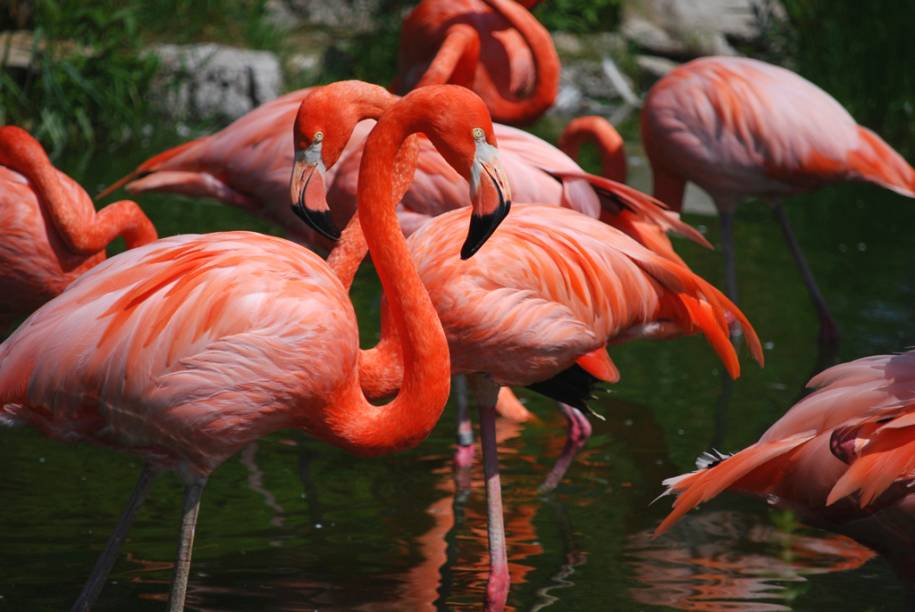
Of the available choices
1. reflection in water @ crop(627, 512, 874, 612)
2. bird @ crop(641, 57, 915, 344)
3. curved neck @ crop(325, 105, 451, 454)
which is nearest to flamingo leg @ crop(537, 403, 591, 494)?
reflection in water @ crop(627, 512, 874, 612)

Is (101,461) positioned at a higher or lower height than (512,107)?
lower

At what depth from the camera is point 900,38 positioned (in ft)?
27.5

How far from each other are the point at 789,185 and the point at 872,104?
338cm

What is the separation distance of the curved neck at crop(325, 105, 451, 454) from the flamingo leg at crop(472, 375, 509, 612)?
346mm

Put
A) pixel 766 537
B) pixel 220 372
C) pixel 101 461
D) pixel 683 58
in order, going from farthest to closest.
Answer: pixel 683 58 → pixel 101 461 → pixel 766 537 → pixel 220 372

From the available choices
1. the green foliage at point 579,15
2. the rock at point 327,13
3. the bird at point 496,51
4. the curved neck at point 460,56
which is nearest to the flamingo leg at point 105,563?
the curved neck at point 460,56

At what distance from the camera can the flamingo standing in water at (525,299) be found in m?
3.19

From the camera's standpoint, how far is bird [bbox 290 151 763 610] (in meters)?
3.20

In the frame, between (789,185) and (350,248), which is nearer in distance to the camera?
(350,248)

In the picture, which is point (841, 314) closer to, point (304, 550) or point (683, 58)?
point (304, 550)

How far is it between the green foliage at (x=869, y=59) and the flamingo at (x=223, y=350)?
20.2ft

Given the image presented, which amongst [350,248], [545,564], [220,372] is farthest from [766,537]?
[220,372]

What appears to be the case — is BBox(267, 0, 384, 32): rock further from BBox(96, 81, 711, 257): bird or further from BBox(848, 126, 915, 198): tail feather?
BBox(96, 81, 711, 257): bird

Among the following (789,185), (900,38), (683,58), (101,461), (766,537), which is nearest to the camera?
(766,537)
